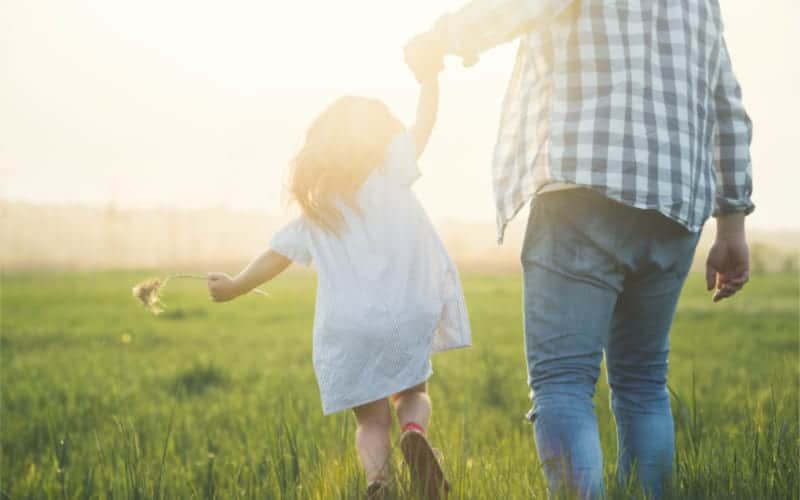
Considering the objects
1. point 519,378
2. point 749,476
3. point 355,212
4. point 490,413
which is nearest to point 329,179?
point 355,212

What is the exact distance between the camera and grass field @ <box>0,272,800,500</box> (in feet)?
7.45

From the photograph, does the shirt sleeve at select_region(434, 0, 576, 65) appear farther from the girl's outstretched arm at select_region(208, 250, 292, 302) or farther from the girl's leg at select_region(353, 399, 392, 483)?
the girl's leg at select_region(353, 399, 392, 483)

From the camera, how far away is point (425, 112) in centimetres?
247

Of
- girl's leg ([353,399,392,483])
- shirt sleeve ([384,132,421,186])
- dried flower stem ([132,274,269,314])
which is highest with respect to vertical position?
shirt sleeve ([384,132,421,186])

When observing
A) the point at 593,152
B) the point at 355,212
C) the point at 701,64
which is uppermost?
the point at 701,64

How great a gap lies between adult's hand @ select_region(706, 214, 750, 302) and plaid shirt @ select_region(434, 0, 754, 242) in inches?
11.5

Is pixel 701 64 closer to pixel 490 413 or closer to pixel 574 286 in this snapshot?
pixel 574 286

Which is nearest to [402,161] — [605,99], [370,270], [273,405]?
[370,270]

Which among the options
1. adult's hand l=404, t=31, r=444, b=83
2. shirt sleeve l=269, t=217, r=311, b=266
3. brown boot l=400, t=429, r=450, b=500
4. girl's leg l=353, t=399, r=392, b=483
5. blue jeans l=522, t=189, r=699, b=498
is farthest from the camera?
shirt sleeve l=269, t=217, r=311, b=266

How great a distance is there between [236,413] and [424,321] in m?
2.72

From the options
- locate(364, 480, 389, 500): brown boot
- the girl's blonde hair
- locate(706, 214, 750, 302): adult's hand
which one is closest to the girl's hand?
the girl's blonde hair

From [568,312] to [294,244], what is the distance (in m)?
0.91

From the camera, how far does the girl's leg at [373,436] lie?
2.32m

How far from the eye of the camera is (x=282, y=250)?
245cm
